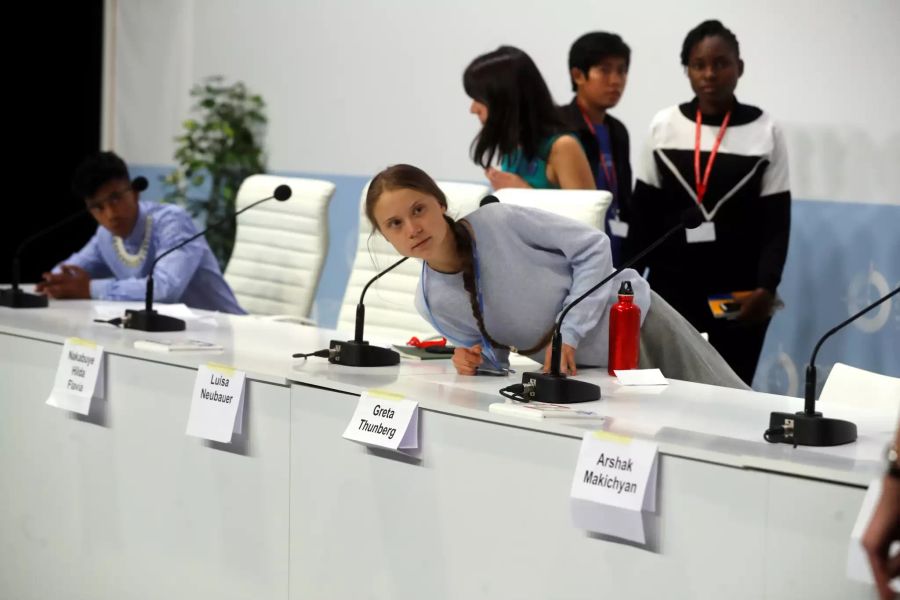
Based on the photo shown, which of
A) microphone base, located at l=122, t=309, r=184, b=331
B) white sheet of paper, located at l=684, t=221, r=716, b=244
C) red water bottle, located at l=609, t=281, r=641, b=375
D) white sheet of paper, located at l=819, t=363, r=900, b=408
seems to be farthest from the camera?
white sheet of paper, located at l=684, t=221, r=716, b=244

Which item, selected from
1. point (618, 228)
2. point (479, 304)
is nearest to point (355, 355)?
point (479, 304)

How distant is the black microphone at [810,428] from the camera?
164 centimetres

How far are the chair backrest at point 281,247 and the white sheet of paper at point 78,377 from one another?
137cm

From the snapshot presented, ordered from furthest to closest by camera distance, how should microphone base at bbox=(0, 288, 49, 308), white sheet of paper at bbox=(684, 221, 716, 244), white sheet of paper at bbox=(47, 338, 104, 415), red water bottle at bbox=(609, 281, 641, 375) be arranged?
white sheet of paper at bbox=(684, 221, 716, 244)
microphone base at bbox=(0, 288, 49, 308)
white sheet of paper at bbox=(47, 338, 104, 415)
red water bottle at bbox=(609, 281, 641, 375)

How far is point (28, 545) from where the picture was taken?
2.69 m

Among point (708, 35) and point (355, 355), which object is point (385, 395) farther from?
point (708, 35)

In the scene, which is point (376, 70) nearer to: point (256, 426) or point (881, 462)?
point (256, 426)

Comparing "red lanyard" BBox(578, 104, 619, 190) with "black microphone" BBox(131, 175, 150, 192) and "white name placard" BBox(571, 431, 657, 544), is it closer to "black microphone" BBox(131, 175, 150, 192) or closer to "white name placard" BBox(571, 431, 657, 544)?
"black microphone" BBox(131, 175, 150, 192)

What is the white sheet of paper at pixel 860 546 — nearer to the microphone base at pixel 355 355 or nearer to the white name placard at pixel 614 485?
the white name placard at pixel 614 485

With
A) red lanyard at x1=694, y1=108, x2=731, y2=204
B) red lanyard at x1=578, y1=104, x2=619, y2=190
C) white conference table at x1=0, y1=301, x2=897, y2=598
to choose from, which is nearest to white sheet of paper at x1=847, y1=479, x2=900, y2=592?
white conference table at x1=0, y1=301, x2=897, y2=598

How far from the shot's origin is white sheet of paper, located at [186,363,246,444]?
220cm

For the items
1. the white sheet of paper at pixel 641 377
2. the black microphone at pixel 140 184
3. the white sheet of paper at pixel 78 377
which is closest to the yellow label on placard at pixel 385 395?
the white sheet of paper at pixel 641 377

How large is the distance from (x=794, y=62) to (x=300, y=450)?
2703 mm

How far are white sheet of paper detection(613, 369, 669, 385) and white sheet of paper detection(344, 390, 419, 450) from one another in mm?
521
